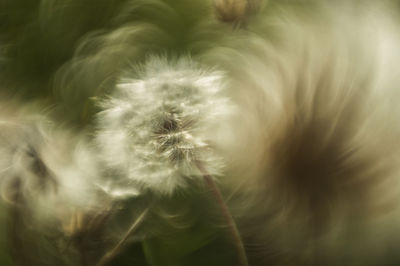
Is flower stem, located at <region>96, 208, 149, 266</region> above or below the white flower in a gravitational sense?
below

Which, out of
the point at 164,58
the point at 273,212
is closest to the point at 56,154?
the point at 164,58

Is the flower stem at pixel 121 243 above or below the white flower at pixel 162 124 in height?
below

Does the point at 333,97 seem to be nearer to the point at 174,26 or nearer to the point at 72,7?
the point at 174,26

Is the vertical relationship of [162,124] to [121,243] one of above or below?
above

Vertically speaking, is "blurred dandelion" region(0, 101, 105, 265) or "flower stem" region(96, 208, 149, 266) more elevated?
"blurred dandelion" region(0, 101, 105, 265)
